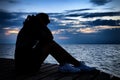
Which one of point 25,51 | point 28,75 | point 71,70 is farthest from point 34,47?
point 71,70

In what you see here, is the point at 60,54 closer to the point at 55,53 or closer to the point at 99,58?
the point at 55,53

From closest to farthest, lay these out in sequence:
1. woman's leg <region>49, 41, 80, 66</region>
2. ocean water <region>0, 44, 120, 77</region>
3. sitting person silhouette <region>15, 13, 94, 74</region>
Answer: sitting person silhouette <region>15, 13, 94, 74</region> < woman's leg <region>49, 41, 80, 66</region> < ocean water <region>0, 44, 120, 77</region>

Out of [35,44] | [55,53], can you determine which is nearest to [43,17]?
[35,44]

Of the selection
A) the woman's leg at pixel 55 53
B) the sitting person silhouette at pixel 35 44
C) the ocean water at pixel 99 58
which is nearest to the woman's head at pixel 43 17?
the sitting person silhouette at pixel 35 44

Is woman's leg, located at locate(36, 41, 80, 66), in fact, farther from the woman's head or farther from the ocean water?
the ocean water

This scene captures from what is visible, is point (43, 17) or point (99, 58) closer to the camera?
point (43, 17)

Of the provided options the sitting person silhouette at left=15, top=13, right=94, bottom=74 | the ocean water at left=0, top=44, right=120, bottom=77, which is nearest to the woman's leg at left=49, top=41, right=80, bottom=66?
the sitting person silhouette at left=15, top=13, right=94, bottom=74

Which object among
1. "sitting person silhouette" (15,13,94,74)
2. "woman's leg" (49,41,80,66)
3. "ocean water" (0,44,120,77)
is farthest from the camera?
"ocean water" (0,44,120,77)

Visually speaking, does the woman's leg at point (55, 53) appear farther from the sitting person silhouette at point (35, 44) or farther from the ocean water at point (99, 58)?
the ocean water at point (99, 58)

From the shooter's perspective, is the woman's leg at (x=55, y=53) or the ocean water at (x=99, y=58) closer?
the woman's leg at (x=55, y=53)

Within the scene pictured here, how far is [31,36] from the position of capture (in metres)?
5.23

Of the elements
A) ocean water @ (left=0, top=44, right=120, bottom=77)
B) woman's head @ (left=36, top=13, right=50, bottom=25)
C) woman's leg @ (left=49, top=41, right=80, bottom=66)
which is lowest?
ocean water @ (left=0, top=44, right=120, bottom=77)

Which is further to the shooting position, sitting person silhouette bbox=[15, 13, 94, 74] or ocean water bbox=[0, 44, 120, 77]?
ocean water bbox=[0, 44, 120, 77]

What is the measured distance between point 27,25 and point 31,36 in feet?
0.79
